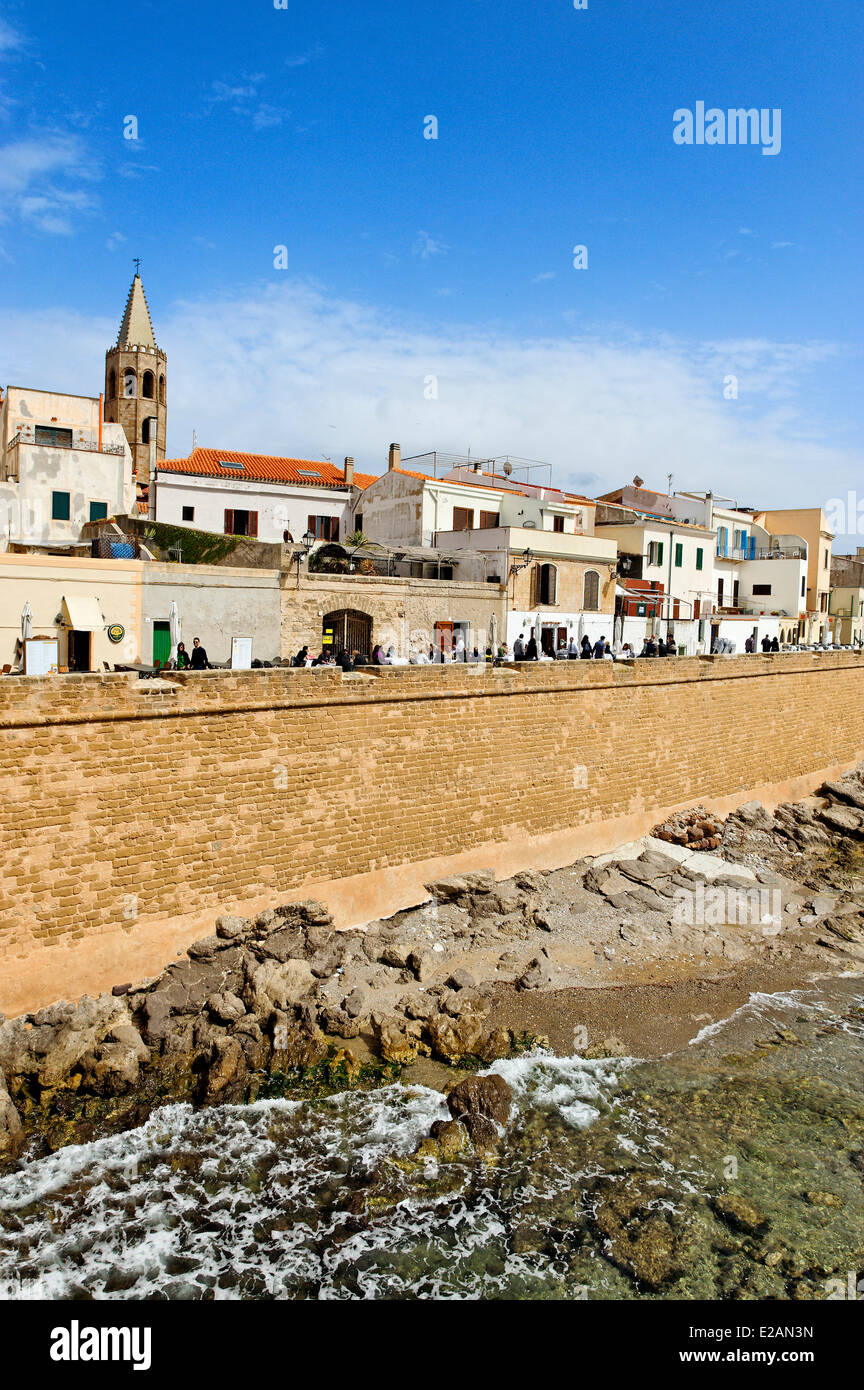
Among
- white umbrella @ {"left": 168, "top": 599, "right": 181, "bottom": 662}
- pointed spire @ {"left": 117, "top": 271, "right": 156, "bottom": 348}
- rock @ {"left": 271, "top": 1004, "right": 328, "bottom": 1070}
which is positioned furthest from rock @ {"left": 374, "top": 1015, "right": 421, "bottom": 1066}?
pointed spire @ {"left": 117, "top": 271, "right": 156, "bottom": 348}

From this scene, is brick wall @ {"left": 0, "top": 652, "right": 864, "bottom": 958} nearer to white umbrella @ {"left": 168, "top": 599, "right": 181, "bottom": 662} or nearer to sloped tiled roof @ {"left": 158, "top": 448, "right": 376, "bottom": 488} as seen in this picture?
white umbrella @ {"left": 168, "top": 599, "right": 181, "bottom": 662}

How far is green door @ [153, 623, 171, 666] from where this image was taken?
1616cm

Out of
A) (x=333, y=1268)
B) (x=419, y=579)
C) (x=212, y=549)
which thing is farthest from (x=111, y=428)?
(x=333, y=1268)

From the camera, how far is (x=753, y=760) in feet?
65.7

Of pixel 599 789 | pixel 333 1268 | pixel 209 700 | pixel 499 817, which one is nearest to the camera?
pixel 333 1268

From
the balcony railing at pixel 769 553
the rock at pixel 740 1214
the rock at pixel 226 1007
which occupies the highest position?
the balcony railing at pixel 769 553

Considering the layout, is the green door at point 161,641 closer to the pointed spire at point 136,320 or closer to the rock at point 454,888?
the rock at point 454,888

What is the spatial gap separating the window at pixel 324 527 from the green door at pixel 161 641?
11.3 meters

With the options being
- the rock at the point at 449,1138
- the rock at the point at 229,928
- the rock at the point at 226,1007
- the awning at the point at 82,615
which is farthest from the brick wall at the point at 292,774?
the awning at the point at 82,615

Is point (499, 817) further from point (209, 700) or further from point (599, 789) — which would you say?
point (209, 700)

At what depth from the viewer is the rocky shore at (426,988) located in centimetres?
851

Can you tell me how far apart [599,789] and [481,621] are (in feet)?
24.2

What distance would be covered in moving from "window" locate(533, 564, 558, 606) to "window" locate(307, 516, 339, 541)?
7.73 m

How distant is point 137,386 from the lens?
37031 mm
